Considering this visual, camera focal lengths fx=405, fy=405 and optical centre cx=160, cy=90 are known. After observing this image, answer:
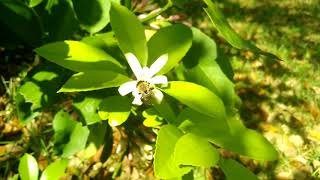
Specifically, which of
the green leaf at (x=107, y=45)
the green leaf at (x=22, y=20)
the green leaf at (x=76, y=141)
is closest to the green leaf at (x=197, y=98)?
the green leaf at (x=107, y=45)

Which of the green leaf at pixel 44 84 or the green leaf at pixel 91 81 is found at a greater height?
the green leaf at pixel 91 81

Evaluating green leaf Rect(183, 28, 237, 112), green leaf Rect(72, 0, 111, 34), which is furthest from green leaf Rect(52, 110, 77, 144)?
green leaf Rect(183, 28, 237, 112)

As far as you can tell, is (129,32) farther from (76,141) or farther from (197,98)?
(76,141)

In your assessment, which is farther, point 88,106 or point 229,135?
point 88,106

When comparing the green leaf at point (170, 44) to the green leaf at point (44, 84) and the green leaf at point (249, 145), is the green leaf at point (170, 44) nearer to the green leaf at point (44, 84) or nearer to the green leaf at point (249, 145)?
the green leaf at point (249, 145)

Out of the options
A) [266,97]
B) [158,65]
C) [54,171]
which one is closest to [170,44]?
[158,65]
